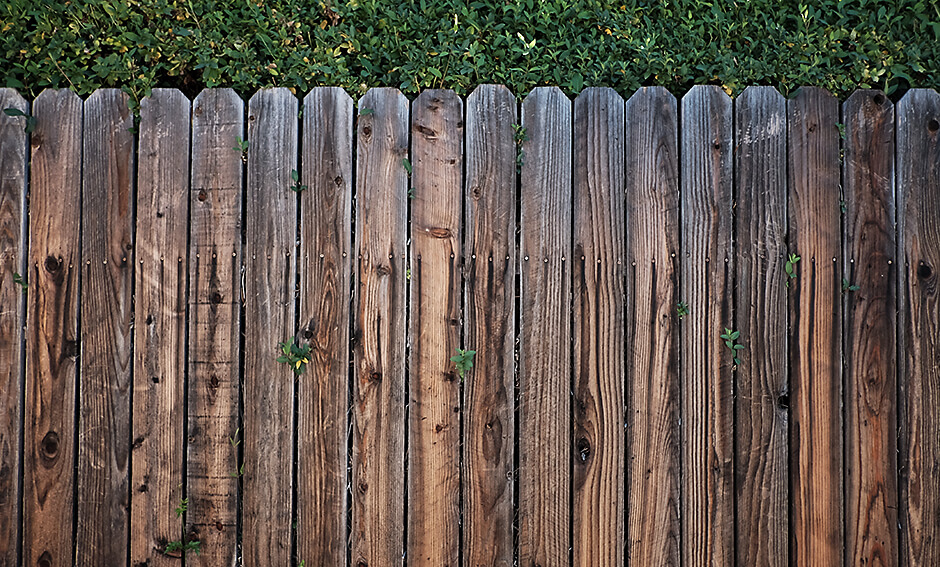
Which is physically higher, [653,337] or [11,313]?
[11,313]

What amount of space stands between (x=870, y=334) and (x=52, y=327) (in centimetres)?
301

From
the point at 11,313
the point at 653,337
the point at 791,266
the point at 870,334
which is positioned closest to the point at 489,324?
the point at 653,337

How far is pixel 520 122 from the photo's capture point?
232 cm

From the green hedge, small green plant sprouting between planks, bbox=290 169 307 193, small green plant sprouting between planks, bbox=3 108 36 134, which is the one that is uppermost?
the green hedge

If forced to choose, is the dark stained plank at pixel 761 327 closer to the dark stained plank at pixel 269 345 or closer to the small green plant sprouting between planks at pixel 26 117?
the dark stained plank at pixel 269 345

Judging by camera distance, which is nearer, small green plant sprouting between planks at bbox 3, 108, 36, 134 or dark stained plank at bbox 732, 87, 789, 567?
dark stained plank at bbox 732, 87, 789, 567

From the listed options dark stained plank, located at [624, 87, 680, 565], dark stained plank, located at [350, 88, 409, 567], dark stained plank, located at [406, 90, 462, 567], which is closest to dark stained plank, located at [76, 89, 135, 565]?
dark stained plank, located at [350, 88, 409, 567]

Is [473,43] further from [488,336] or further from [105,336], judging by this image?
[105,336]

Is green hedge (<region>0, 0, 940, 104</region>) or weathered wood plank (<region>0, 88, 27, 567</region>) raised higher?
green hedge (<region>0, 0, 940, 104</region>)

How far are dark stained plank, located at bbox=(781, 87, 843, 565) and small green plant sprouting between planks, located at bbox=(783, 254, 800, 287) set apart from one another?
0.01 metres

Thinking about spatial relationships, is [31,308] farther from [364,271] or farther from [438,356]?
[438,356]

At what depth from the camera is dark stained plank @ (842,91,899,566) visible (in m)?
2.23

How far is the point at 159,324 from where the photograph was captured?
7.59ft

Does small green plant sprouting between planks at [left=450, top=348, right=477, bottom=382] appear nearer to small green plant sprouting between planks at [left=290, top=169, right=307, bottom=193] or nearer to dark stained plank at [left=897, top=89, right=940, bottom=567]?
small green plant sprouting between planks at [left=290, top=169, right=307, bottom=193]
